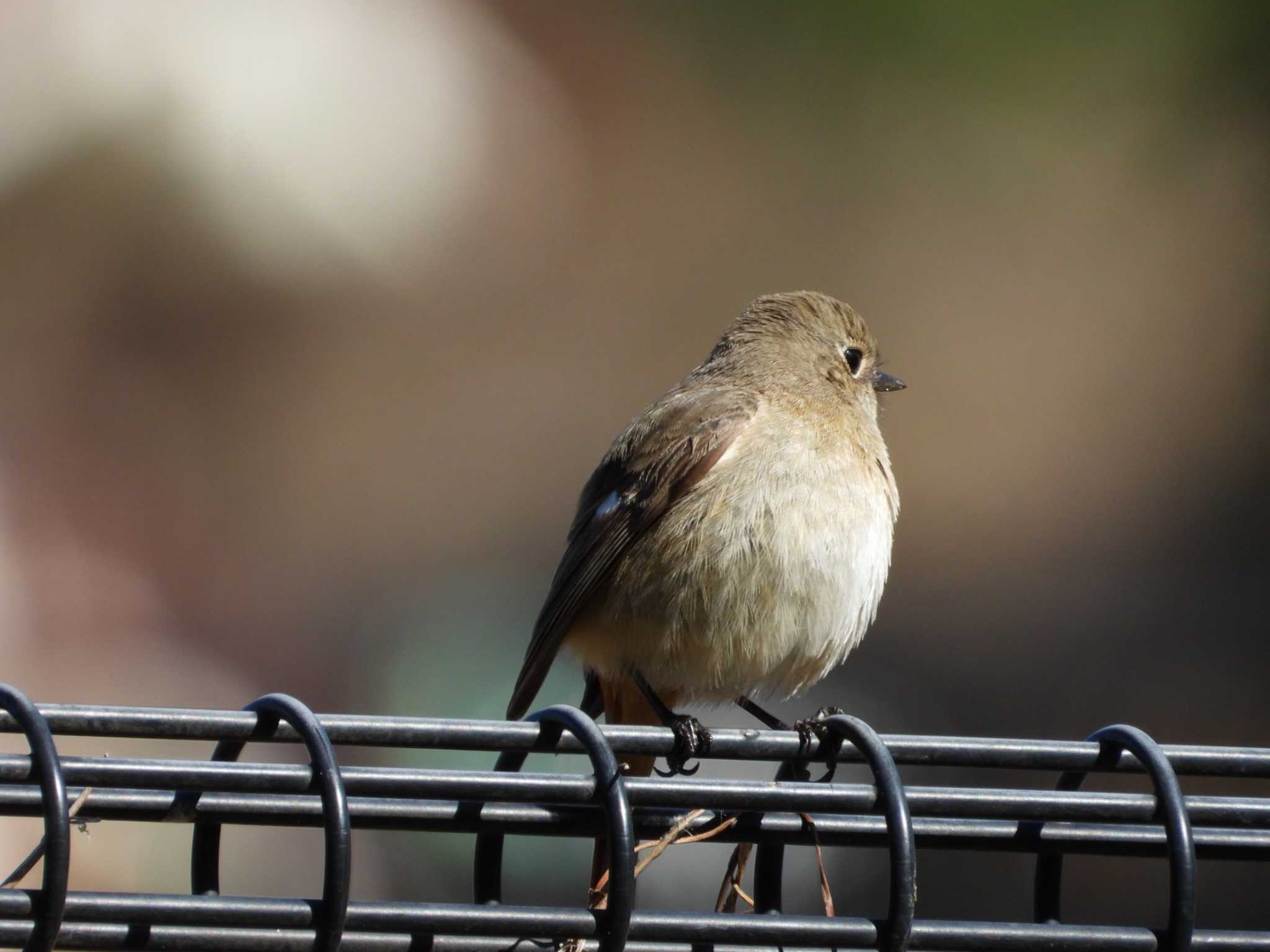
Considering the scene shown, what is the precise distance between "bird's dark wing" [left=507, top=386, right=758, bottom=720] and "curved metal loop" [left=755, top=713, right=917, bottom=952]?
1.81 meters

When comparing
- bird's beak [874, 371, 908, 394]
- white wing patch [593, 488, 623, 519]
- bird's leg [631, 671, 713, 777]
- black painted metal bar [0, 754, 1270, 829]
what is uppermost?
bird's beak [874, 371, 908, 394]

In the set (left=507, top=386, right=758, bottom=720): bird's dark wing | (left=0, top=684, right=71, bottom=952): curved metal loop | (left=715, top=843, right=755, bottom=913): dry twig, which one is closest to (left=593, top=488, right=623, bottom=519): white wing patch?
(left=507, top=386, right=758, bottom=720): bird's dark wing

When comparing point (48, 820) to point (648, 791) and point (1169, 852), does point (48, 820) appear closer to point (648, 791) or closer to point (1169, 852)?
point (648, 791)

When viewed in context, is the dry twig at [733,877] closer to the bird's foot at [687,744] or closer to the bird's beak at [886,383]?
the bird's foot at [687,744]

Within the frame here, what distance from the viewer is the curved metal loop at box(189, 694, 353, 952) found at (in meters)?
1.23

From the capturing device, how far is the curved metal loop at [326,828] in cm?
123

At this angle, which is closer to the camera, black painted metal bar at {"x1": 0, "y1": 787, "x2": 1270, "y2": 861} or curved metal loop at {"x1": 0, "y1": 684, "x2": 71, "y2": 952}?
curved metal loop at {"x1": 0, "y1": 684, "x2": 71, "y2": 952}

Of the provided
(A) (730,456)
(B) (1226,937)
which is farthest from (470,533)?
(B) (1226,937)

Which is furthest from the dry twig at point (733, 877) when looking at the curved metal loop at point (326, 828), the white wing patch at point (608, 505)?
the white wing patch at point (608, 505)

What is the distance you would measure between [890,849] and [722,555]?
70.4 inches

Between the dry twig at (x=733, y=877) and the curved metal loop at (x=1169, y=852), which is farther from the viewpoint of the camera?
the dry twig at (x=733, y=877)

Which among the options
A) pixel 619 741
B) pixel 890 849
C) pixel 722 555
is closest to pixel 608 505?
pixel 722 555

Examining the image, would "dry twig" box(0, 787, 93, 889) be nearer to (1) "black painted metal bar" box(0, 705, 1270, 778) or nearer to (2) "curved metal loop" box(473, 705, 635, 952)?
(1) "black painted metal bar" box(0, 705, 1270, 778)

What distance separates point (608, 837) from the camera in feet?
4.27
